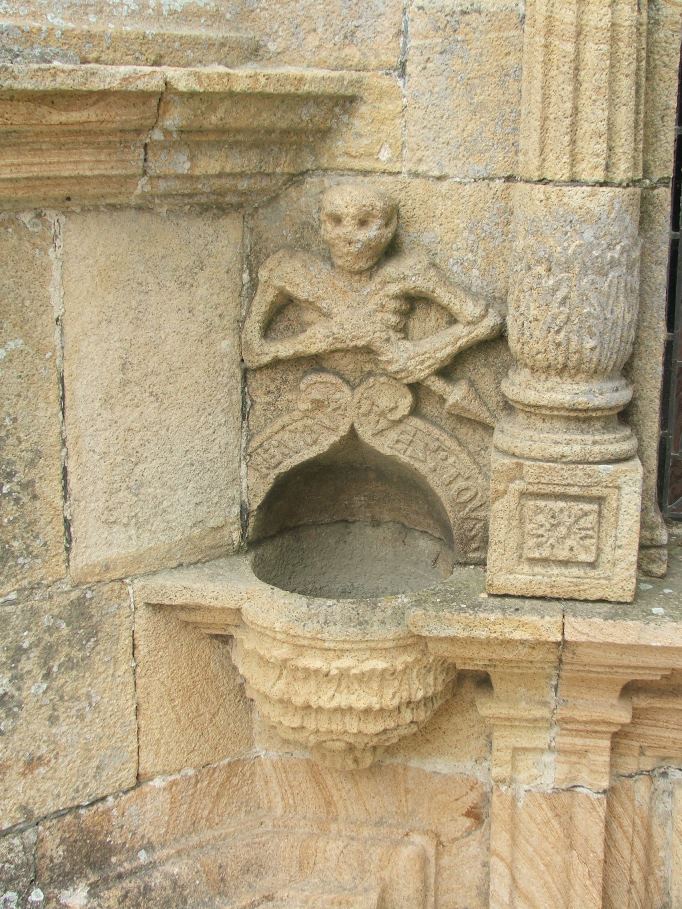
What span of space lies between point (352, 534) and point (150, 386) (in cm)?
93

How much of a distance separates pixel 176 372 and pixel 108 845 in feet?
4.47

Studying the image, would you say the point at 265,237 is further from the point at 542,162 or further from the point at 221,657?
the point at 221,657

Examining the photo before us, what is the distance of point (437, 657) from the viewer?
133 inches

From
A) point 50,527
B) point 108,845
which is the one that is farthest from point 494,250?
point 108,845

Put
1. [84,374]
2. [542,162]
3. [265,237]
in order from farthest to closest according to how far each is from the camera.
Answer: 1. [265,237]
2. [84,374]
3. [542,162]

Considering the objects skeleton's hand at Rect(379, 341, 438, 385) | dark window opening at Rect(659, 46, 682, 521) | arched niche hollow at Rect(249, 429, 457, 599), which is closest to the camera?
skeleton's hand at Rect(379, 341, 438, 385)

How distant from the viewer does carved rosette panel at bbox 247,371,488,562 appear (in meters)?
3.47

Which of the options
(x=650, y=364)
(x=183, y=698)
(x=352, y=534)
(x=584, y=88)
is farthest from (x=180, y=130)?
(x=183, y=698)

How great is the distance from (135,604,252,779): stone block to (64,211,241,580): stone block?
0.75 ft

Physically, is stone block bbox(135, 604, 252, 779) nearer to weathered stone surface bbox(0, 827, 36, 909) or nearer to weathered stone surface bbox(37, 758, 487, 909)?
weathered stone surface bbox(37, 758, 487, 909)

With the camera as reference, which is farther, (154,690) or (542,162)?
(154,690)

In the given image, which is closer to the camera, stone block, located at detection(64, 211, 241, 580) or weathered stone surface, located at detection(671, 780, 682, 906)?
stone block, located at detection(64, 211, 241, 580)

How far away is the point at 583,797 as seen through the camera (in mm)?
3535

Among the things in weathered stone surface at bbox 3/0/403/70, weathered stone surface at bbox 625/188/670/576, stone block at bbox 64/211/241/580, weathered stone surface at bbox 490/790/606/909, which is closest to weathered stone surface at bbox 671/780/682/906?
weathered stone surface at bbox 490/790/606/909
